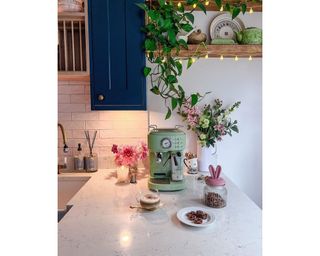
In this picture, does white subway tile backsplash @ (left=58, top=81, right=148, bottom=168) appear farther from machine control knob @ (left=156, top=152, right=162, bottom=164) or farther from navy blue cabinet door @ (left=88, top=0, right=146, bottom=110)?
machine control knob @ (left=156, top=152, right=162, bottom=164)

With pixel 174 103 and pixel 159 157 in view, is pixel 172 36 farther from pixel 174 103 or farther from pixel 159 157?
pixel 159 157

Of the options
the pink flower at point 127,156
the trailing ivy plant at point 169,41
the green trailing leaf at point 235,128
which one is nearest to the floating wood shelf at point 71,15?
the trailing ivy plant at point 169,41

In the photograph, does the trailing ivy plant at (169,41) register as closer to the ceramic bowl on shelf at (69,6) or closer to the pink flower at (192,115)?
the pink flower at (192,115)

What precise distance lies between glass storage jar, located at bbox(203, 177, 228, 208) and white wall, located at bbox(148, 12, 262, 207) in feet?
2.54

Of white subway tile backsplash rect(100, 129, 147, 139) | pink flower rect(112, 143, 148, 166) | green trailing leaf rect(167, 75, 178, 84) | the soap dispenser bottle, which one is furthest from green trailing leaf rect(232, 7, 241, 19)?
the soap dispenser bottle

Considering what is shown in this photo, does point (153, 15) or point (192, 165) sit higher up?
point (153, 15)

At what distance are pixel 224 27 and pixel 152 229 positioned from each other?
162 centimetres

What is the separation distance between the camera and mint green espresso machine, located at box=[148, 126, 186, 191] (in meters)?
1.71

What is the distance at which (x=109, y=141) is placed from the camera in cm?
218

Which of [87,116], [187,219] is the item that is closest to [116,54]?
[87,116]

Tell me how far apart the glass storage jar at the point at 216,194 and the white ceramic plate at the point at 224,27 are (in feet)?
3.92

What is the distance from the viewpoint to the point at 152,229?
3.92 ft
